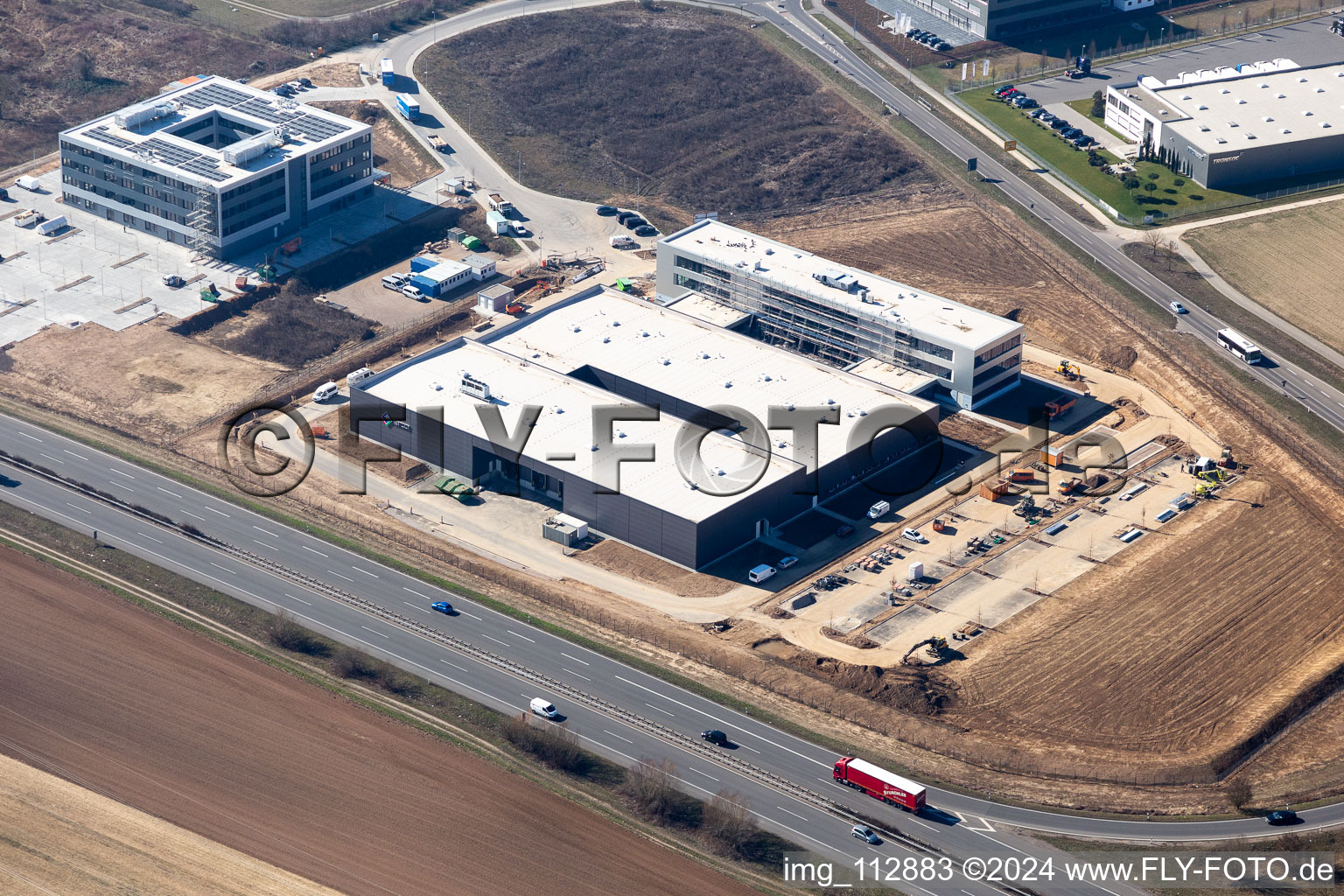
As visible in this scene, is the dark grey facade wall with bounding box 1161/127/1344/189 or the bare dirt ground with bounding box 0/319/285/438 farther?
the dark grey facade wall with bounding box 1161/127/1344/189

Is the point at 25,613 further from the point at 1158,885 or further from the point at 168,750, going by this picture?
the point at 1158,885


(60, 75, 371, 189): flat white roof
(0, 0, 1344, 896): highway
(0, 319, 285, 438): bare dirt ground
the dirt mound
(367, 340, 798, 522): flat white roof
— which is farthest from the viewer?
(60, 75, 371, 189): flat white roof

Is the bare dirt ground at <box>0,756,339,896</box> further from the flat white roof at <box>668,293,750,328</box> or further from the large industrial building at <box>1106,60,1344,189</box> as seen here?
the large industrial building at <box>1106,60,1344,189</box>

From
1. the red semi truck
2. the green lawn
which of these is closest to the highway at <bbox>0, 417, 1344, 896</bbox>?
the red semi truck

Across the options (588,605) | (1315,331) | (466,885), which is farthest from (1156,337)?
(466,885)

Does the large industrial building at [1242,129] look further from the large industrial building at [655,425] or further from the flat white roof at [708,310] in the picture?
the large industrial building at [655,425]

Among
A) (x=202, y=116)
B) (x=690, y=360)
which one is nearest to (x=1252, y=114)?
(x=690, y=360)
